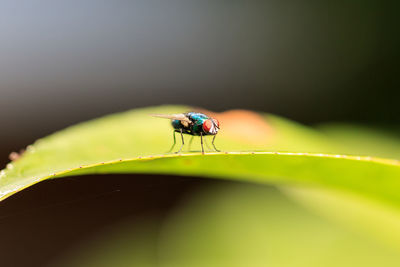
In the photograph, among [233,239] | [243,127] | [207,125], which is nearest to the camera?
[207,125]

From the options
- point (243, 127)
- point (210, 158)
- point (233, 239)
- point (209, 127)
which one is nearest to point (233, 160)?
point (210, 158)

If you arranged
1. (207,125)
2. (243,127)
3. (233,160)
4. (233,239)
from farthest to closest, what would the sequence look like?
(233,239)
(243,127)
(207,125)
(233,160)

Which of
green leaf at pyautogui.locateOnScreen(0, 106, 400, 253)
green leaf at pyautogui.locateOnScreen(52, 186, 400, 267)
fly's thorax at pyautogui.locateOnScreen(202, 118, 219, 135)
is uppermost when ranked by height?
fly's thorax at pyautogui.locateOnScreen(202, 118, 219, 135)

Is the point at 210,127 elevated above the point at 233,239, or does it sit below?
above

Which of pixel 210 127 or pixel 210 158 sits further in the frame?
pixel 210 127

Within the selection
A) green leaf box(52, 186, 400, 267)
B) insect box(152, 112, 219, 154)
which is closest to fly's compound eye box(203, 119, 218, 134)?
insect box(152, 112, 219, 154)

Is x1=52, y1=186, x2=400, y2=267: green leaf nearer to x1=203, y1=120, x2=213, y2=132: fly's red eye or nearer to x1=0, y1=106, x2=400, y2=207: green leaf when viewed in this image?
x1=0, y1=106, x2=400, y2=207: green leaf

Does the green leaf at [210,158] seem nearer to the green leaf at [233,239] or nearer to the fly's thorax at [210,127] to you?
the fly's thorax at [210,127]

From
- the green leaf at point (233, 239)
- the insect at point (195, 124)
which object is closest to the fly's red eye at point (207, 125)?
the insect at point (195, 124)

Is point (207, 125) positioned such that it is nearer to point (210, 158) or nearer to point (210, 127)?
point (210, 127)

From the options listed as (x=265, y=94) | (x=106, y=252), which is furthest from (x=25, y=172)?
(x=265, y=94)

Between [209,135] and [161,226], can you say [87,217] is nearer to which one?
[161,226]

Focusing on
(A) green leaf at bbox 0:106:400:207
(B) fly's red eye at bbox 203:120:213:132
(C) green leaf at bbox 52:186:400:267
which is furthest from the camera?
(C) green leaf at bbox 52:186:400:267
